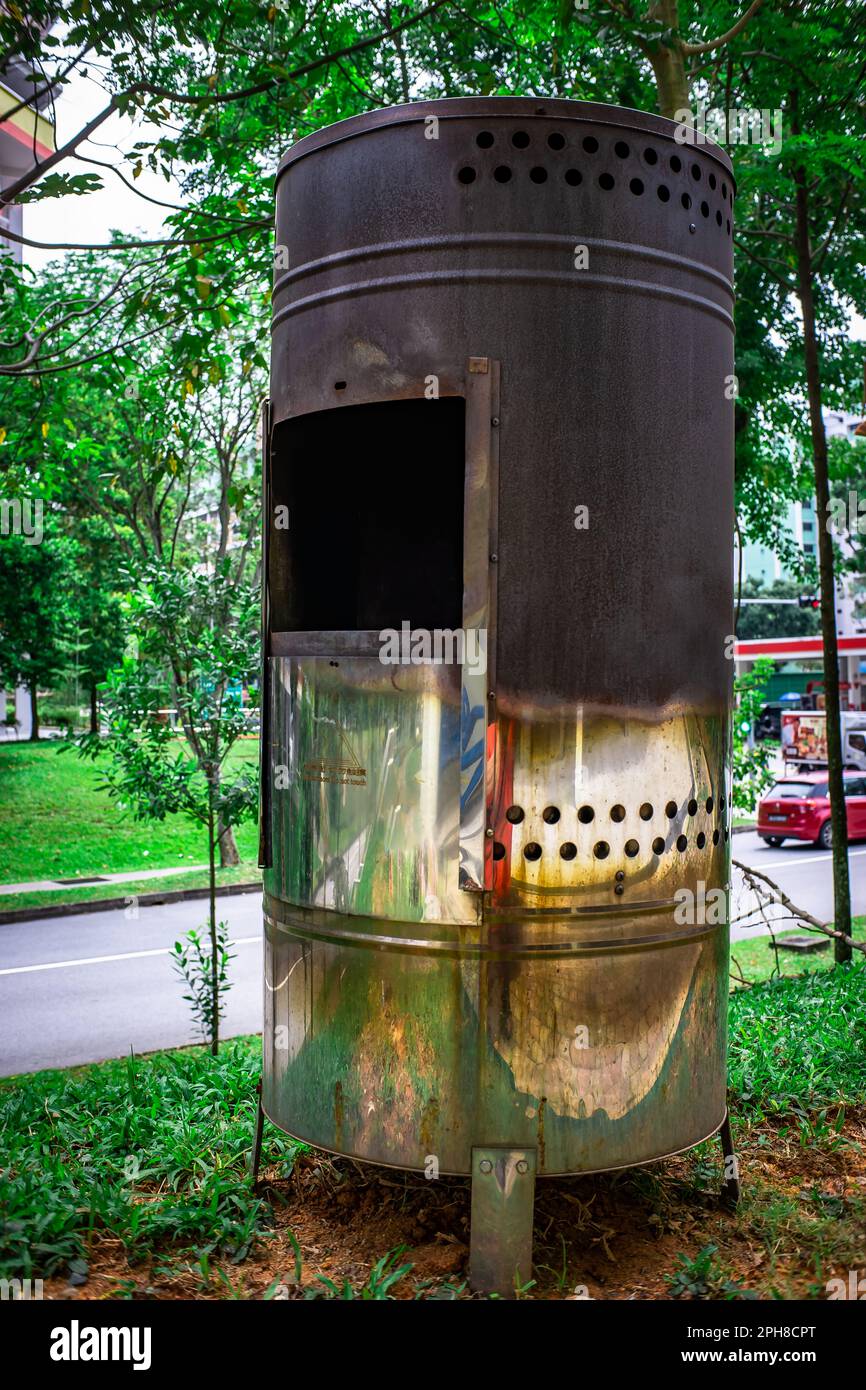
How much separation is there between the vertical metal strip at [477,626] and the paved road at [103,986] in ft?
21.6

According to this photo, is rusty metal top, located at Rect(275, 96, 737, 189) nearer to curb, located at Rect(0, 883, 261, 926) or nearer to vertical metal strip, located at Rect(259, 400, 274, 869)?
vertical metal strip, located at Rect(259, 400, 274, 869)

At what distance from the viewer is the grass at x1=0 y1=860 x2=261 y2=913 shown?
1688 centimetres

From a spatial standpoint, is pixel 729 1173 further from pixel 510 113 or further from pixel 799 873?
pixel 799 873

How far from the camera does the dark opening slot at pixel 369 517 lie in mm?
4062

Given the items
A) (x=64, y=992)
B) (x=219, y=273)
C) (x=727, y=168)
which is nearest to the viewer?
(x=727, y=168)

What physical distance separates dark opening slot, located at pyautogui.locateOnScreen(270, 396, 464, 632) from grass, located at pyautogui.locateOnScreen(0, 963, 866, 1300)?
2.13 m

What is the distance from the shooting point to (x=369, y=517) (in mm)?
4309

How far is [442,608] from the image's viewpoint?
4047 mm

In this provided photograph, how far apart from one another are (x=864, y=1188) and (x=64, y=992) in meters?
8.90

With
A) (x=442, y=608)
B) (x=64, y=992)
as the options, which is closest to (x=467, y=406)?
(x=442, y=608)

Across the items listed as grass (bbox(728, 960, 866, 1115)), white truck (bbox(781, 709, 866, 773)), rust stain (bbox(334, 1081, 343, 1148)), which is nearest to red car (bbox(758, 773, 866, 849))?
white truck (bbox(781, 709, 866, 773))

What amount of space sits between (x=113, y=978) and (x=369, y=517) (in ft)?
30.7

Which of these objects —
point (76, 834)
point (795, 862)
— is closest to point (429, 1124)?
point (795, 862)

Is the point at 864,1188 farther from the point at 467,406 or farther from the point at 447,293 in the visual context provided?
the point at 447,293
